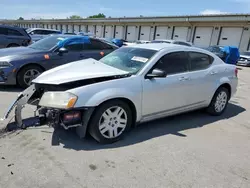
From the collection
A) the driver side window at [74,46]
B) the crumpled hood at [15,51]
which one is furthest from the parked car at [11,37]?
the driver side window at [74,46]

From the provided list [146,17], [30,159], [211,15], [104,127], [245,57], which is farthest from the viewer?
[146,17]

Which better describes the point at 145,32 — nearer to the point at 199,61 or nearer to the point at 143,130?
the point at 199,61

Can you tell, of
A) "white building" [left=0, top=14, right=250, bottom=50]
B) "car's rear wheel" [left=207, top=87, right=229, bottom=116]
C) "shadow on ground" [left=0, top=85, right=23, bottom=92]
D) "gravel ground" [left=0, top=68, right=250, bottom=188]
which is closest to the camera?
"gravel ground" [left=0, top=68, right=250, bottom=188]

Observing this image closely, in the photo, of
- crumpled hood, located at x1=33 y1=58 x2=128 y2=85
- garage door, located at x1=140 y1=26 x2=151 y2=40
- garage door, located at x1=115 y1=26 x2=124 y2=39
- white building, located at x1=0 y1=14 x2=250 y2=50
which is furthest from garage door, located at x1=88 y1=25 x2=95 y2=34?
crumpled hood, located at x1=33 y1=58 x2=128 y2=85

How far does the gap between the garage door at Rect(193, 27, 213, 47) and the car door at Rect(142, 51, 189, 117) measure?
2437cm

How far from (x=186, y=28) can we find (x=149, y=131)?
2734 centimetres

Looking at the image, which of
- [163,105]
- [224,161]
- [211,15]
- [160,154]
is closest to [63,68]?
[163,105]

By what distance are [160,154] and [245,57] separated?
17780 millimetres

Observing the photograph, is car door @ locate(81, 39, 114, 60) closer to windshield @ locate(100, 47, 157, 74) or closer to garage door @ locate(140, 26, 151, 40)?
windshield @ locate(100, 47, 157, 74)

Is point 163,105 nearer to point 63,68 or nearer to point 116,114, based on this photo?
point 116,114

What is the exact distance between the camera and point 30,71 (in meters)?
6.03

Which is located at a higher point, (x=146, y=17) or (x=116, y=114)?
(x=146, y=17)

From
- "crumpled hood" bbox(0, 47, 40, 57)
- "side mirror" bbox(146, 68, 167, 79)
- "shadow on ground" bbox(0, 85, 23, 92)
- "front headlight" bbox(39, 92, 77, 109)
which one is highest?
"side mirror" bbox(146, 68, 167, 79)

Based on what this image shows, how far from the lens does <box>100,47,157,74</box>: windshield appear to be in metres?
3.79
